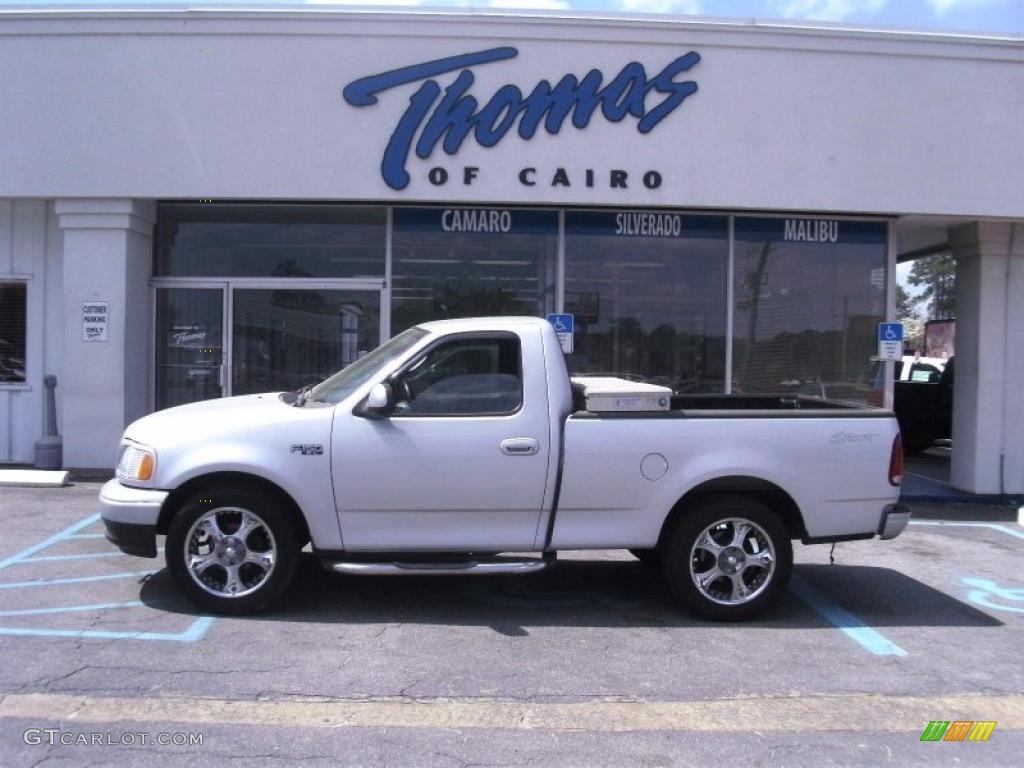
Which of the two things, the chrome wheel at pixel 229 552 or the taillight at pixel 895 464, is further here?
the taillight at pixel 895 464

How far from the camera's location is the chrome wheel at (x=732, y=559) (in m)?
5.80

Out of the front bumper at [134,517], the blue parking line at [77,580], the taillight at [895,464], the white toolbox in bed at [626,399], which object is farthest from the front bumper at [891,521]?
the blue parking line at [77,580]

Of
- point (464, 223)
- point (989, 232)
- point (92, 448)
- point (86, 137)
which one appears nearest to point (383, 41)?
point (464, 223)

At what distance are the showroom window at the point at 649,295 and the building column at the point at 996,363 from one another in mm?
3003

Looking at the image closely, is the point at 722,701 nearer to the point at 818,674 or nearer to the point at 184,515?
the point at 818,674

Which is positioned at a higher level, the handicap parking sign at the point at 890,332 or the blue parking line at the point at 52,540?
the handicap parking sign at the point at 890,332

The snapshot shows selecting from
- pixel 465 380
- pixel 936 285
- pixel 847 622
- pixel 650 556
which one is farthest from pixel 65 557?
pixel 936 285

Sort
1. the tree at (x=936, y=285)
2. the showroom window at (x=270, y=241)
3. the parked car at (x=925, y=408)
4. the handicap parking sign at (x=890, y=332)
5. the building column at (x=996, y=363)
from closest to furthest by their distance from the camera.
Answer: the building column at (x=996, y=363) < the handicap parking sign at (x=890, y=332) < the showroom window at (x=270, y=241) < the parked car at (x=925, y=408) < the tree at (x=936, y=285)

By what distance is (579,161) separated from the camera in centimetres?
1043

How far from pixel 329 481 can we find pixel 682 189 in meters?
6.52

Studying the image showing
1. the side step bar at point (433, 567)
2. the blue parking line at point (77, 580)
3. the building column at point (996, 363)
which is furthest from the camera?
the building column at point (996, 363)

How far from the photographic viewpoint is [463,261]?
1106 cm

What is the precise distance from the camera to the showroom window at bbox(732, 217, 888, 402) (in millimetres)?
11227

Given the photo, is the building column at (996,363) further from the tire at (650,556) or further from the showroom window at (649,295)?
the tire at (650,556)
